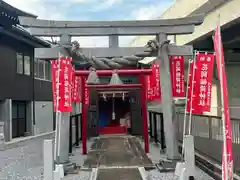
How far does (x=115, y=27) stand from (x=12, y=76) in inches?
446

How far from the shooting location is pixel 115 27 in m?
9.39

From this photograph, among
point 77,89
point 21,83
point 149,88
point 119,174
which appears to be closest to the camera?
point 119,174

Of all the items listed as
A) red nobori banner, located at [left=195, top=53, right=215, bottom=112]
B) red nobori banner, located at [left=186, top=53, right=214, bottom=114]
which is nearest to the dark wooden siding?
red nobori banner, located at [left=186, top=53, right=214, bottom=114]

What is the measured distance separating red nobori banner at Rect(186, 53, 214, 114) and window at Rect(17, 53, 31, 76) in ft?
46.2

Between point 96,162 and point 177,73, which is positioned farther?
point 96,162

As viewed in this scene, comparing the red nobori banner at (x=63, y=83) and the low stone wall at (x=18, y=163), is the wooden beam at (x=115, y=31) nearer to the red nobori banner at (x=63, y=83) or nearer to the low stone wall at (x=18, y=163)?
the red nobori banner at (x=63, y=83)

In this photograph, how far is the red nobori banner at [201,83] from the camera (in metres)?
8.24

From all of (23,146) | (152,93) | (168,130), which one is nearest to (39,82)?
(23,146)

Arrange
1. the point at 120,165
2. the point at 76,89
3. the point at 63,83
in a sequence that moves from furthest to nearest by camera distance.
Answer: the point at 76,89
the point at 120,165
the point at 63,83

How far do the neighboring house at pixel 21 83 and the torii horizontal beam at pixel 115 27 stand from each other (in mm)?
7816

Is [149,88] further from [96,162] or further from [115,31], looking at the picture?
[115,31]

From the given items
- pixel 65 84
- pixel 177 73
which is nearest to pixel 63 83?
pixel 65 84

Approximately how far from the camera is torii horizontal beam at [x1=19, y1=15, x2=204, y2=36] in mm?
9195

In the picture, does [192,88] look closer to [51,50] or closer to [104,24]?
[104,24]
